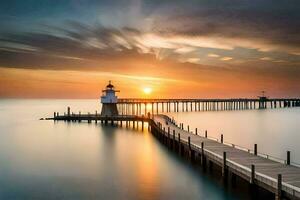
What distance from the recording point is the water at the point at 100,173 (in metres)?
22.2

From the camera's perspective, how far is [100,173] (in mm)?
27938

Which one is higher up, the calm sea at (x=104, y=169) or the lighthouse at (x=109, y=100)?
the lighthouse at (x=109, y=100)

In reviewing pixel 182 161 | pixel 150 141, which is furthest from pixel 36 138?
pixel 182 161

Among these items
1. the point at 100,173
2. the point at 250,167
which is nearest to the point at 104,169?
the point at 100,173

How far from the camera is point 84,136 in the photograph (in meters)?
52.2

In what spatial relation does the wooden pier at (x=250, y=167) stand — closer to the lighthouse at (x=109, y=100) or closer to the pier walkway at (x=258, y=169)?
the pier walkway at (x=258, y=169)

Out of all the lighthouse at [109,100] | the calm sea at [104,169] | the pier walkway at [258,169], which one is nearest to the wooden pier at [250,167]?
the pier walkway at [258,169]

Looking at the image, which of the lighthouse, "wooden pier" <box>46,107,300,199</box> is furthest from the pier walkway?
the lighthouse

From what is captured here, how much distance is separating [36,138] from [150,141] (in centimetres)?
1623

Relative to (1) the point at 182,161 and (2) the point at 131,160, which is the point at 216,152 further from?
(2) the point at 131,160

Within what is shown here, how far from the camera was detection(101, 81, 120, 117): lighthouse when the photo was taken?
→ 6831 centimetres

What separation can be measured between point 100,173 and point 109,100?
4120cm

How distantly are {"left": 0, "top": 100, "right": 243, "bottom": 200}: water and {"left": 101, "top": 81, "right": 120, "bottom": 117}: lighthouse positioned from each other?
2241cm

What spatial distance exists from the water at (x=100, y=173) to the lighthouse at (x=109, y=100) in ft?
73.5
